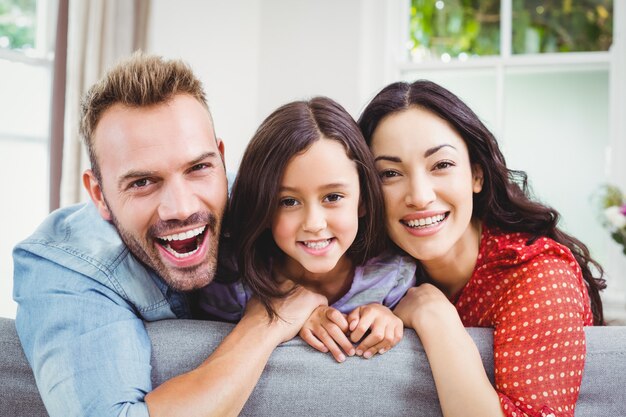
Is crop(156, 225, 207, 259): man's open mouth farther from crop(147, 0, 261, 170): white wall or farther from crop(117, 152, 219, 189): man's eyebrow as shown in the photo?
crop(147, 0, 261, 170): white wall

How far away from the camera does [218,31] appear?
3768mm

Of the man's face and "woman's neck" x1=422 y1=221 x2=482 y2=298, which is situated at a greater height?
the man's face

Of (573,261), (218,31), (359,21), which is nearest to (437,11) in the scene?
(359,21)

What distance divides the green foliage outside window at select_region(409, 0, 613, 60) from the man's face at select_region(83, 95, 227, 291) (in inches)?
105

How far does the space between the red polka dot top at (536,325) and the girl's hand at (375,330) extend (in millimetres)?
195

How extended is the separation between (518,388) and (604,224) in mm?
2148

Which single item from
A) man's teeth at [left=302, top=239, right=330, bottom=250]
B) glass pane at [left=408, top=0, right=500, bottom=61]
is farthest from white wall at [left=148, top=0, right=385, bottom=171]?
man's teeth at [left=302, top=239, right=330, bottom=250]

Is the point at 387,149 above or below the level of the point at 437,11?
below

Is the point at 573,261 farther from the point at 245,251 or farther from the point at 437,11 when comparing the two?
the point at 437,11

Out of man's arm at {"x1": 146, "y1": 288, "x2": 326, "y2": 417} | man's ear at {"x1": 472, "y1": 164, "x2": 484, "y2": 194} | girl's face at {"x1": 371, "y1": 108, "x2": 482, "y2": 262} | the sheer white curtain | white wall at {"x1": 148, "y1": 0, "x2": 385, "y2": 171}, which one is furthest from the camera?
white wall at {"x1": 148, "y1": 0, "x2": 385, "y2": 171}

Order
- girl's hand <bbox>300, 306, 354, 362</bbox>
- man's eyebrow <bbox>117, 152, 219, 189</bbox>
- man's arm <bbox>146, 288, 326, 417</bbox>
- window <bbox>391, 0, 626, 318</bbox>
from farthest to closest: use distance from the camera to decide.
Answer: window <bbox>391, 0, 626, 318</bbox> → man's eyebrow <bbox>117, 152, 219, 189</bbox> → girl's hand <bbox>300, 306, 354, 362</bbox> → man's arm <bbox>146, 288, 326, 417</bbox>

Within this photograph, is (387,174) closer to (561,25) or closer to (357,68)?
(357,68)

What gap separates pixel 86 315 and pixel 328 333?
18.3 inches

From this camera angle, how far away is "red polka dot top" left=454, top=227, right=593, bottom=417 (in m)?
1.17
